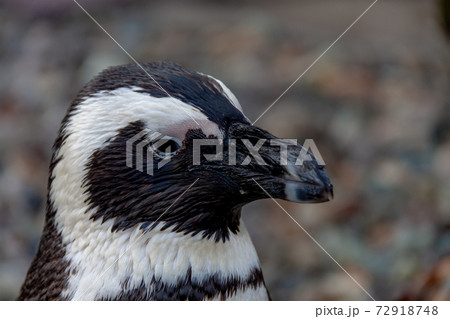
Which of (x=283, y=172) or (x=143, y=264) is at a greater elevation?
(x=283, y=172)

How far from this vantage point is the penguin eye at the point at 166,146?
1.16 metres

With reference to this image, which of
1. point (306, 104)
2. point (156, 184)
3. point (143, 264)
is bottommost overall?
point (143, 264)

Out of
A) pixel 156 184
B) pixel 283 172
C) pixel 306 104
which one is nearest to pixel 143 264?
pixel 156 184

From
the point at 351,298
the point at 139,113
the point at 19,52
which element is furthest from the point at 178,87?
the point at 19,52

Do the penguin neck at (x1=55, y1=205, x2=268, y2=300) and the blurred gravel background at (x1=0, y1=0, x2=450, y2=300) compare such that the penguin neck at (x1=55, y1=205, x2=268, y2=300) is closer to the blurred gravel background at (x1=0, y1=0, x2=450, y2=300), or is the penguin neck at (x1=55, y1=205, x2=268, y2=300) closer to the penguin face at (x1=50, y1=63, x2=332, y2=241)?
the penguin face at (x1=50, y1=63, x2=332, y2=241)

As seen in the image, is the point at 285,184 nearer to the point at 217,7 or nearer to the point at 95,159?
the point at 95,159

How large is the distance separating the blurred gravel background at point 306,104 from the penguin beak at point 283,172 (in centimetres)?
65

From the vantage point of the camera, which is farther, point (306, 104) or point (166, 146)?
point (306, 104)

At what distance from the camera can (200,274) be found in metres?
1.17

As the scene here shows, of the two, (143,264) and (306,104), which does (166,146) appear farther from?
(306,104)

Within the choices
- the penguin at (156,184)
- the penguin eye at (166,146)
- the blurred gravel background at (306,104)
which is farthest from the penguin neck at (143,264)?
the blurred gravel background at (306,104)

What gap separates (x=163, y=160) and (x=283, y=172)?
20 cm

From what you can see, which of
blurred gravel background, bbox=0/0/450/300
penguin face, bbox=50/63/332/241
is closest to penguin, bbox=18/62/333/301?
penguin face, bbox=50/63/332/241

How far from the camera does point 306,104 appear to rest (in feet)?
9.89
